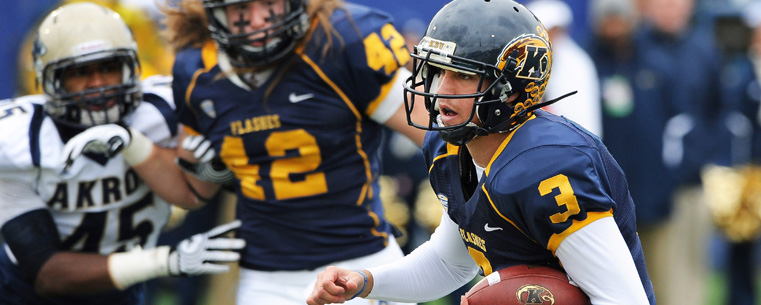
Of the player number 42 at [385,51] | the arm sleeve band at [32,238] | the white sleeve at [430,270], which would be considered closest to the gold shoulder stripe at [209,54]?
the player number 42 at [385,51]

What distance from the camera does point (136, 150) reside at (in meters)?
4.07

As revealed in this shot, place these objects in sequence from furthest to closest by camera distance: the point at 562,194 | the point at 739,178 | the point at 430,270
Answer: the point at 739,178 → the point at 430,270 → the point at 562,194

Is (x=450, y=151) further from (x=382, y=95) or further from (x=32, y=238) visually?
(x=32, y=238)

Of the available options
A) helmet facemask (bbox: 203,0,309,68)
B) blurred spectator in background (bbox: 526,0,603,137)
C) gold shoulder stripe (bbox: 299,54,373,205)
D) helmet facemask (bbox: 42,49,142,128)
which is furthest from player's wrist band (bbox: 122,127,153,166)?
blurred spectator in background (bbox: 526,0,603,137)

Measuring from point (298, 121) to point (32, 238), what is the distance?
1.14 m

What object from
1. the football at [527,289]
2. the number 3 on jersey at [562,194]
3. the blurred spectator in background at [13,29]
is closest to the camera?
the number 3 on jersey at [562,194]

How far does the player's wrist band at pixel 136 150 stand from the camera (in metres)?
4.06

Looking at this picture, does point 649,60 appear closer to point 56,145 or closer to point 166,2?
point 166,2

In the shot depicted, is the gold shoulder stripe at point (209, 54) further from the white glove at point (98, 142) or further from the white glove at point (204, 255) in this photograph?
the white glove at point (204, 255)

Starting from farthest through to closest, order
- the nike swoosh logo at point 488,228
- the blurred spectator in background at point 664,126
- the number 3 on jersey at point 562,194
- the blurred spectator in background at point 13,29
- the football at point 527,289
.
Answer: the blurred spectator in background at point 13,29 → the blurred spectator in background at point 664,126 → the nike swoosh logo at point 488,228 → the football at point 527,289 → the number 3 on jersey at point 562,194

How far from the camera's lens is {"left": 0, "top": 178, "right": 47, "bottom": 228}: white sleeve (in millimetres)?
4020

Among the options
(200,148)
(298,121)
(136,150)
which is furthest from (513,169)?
(136,150)

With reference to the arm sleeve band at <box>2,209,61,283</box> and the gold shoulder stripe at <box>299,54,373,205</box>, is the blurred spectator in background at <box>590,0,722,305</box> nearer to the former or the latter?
the gold shoulder stripe at <box>299,54,373,205</box>

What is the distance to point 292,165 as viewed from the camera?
12.8 ft
